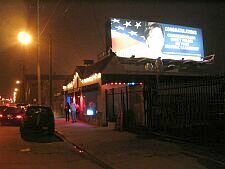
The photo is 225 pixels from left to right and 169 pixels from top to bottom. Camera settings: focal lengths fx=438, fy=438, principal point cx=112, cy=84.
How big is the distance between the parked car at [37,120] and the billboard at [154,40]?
1370 centimetres

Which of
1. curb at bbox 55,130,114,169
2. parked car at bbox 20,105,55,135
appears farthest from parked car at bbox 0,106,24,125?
curb at bbox 55,130,114,169

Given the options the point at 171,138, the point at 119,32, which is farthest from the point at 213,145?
the point at 119,32

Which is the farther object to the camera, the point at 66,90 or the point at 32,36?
the point at 66,90

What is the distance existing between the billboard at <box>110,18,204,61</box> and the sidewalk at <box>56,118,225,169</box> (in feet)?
61.6

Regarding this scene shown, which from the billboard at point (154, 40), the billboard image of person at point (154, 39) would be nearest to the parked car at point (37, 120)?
the billboard at point (154, 40)

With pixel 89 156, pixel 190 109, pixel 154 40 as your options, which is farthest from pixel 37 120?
pixel 154 40

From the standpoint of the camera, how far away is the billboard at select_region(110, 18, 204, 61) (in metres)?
36.7

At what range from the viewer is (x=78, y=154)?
15359 millimetres

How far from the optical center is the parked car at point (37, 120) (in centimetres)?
2312

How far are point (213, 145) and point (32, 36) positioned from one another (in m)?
24.8

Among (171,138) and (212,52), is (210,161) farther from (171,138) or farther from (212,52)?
(212,52)

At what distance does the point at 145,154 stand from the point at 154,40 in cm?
2564

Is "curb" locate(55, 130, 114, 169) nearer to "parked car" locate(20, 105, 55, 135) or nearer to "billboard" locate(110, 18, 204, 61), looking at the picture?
"parked car" locate(20, 105, 55, 135)

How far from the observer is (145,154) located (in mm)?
13828
